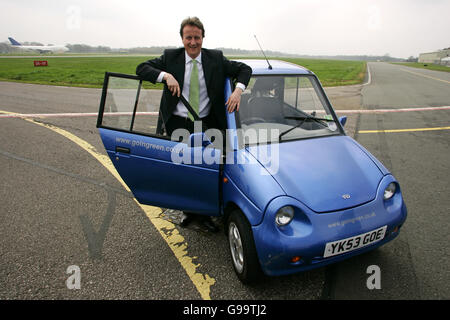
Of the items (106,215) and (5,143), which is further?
(5,143)

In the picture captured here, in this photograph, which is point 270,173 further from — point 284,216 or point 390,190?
point 390,190

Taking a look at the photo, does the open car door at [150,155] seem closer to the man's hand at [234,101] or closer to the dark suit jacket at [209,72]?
the dark suit jacket at [209,72]

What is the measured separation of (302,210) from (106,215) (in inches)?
98.9

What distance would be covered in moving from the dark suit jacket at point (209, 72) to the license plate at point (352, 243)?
1.53 meters

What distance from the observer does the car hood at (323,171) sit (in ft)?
7.36

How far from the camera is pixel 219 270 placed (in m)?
2.66

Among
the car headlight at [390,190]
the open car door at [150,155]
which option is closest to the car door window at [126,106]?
the open car door at [150,155]

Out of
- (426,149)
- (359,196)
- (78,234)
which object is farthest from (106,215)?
(426,149)

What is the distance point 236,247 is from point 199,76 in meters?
1.75

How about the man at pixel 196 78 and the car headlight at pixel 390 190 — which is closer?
the car headlight at pixel 390 190

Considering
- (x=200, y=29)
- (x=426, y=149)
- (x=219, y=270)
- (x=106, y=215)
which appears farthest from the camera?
(x=426, y=149)

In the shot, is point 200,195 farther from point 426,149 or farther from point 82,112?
point 82,112
